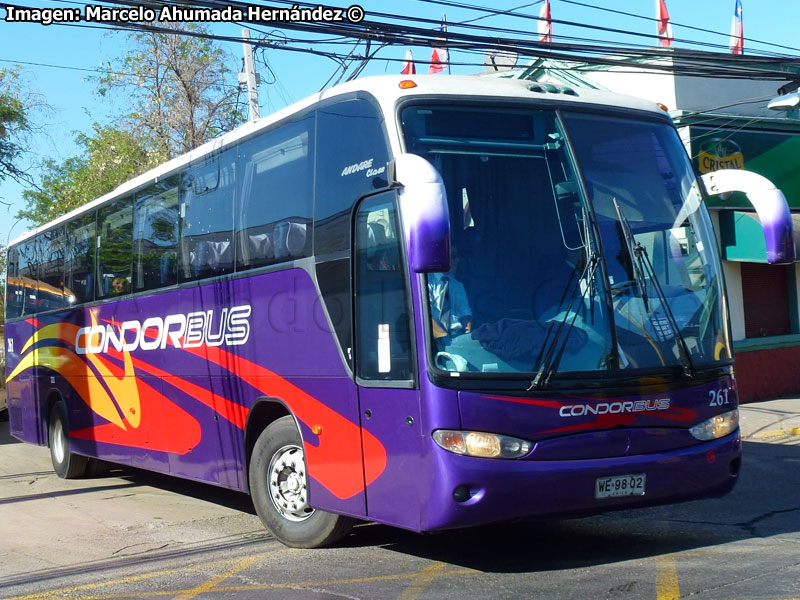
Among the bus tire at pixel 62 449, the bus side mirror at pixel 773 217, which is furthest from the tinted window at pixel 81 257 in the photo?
the bus side mirror at pixel 773 217

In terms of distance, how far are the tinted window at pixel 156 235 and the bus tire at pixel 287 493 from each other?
2.49m

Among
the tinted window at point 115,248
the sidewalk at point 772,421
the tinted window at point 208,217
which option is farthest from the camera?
the sidewalk at point 772,421

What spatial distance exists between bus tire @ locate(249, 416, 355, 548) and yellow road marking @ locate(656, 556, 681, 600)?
2228 mm

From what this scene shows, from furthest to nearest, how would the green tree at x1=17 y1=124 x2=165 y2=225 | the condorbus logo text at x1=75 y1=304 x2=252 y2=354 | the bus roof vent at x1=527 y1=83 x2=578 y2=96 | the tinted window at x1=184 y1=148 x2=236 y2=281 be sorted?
1. the green tree at x1=17 y1=124 x2=165 y2=225
2. the tinted window at x1=184 y1=148 x2=236 y2=281
3. the condorbus logo text at x1=75 y1=304 x2=252 y2=354
4. the bus roof vent at x1=527 y1=83 x2=578 y2=96

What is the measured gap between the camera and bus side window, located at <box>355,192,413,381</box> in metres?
6.25

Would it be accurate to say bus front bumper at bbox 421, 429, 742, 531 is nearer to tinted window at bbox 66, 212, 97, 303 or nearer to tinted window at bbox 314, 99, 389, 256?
tinted window at bbox 314, 99, 389, 256

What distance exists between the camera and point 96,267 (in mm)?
11852

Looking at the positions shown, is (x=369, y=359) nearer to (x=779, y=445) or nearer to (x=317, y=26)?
(x=317, y=26)

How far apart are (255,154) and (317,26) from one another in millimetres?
3447

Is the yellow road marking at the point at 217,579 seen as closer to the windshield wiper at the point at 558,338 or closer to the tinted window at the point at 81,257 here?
the windshield wiper at the point at 558,338

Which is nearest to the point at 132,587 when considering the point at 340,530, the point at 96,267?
the point at 340,530

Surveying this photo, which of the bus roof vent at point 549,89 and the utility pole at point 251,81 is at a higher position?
the utility pole at point 251,81

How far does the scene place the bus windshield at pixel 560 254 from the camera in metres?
6.10

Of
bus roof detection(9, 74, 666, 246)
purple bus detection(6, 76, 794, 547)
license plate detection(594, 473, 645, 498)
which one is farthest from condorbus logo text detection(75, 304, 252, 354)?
license plate detection(594, 473, 645, 498)
